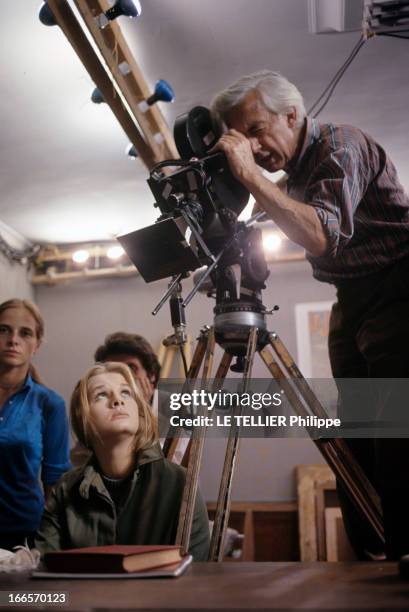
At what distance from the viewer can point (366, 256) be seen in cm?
126

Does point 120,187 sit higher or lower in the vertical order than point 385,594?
higher

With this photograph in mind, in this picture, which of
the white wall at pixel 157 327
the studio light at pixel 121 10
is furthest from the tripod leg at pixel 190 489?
the white wall at pixel 157 327

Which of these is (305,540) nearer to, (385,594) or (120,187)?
(120,187)

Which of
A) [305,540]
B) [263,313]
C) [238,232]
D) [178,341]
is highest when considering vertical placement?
[238,232]

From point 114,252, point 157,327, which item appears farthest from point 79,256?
point 157,327

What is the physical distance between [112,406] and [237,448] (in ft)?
1.10

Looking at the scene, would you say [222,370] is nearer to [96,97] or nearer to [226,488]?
[226,488]

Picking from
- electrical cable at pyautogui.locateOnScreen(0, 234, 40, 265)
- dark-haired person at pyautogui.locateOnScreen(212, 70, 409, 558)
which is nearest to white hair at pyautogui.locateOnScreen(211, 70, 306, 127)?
dark-haired person at pyautogui.locateOnScreen(212, 70, 409, 558)

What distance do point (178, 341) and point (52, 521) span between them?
0.47m

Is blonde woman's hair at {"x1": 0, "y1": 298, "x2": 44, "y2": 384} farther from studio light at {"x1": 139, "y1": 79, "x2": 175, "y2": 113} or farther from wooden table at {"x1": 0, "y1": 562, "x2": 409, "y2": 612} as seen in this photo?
wooden table at {"x1": 0, "y1": 562, "x2": 409, "y2": 612}

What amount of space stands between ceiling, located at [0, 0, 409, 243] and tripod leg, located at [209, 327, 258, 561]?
1.57m

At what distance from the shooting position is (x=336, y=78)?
2.59 metres

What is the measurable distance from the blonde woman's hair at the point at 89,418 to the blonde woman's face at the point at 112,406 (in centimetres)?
1

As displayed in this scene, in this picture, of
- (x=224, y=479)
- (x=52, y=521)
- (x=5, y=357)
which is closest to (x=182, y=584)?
(x=224, y=479)
